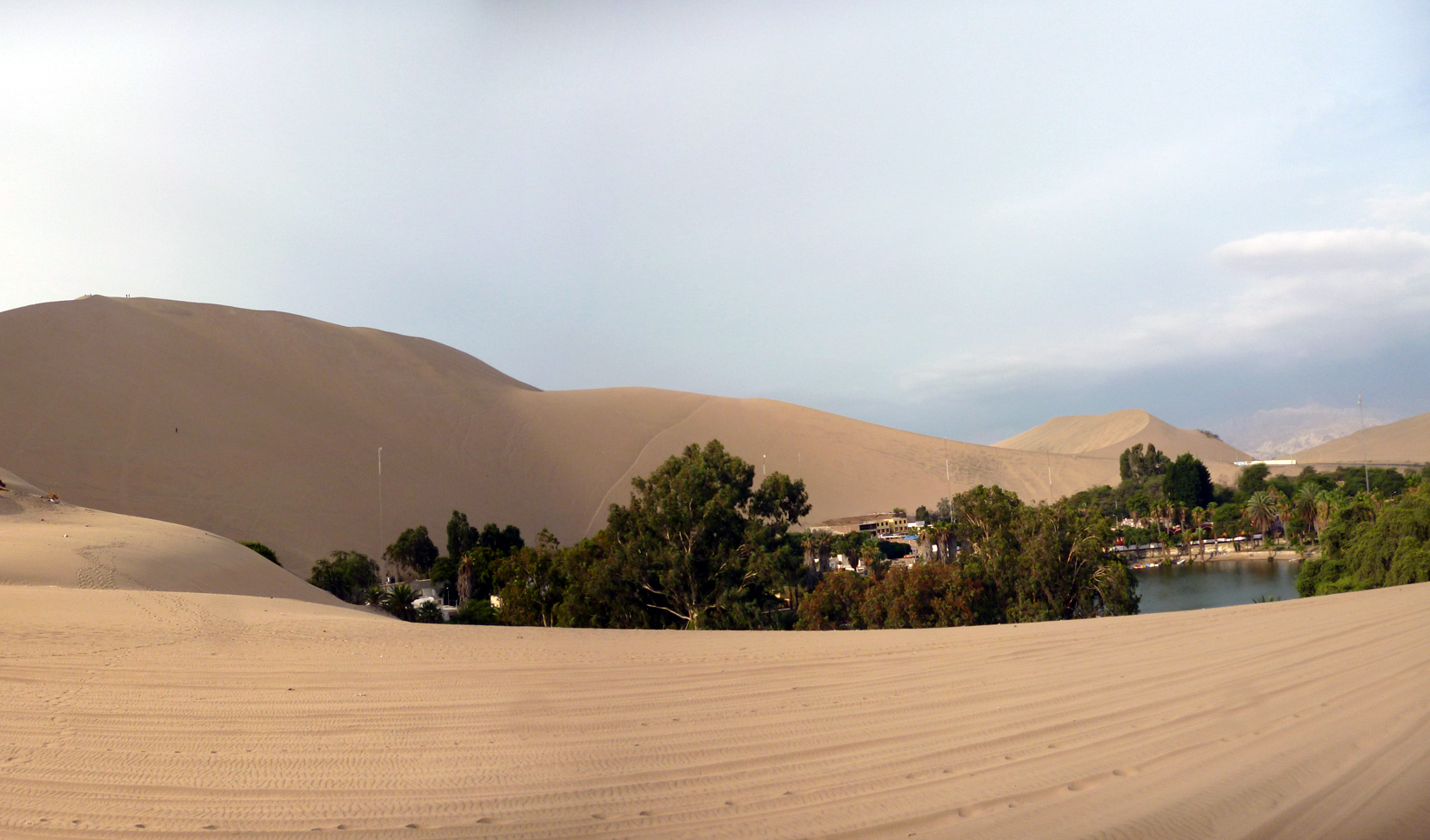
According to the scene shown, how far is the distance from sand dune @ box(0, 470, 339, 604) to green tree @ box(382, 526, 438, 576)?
26286mm

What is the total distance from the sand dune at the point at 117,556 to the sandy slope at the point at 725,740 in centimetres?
1008

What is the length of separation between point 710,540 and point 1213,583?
36370 millimetres

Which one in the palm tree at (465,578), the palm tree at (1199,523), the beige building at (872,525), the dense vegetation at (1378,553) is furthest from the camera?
the beige building at (872,525)

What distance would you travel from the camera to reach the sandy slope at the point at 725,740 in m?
4.23

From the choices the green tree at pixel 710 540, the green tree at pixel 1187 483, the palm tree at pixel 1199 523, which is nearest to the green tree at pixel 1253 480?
the green tree at pixel 1187 483

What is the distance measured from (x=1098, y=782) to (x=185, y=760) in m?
5.15

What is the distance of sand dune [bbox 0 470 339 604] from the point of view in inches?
723

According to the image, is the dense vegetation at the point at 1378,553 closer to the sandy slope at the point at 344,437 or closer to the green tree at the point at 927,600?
the green tree at the point at 927,600

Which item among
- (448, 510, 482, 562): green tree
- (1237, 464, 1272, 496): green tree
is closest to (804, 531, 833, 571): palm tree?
(448, 510, 482, 562): green tree

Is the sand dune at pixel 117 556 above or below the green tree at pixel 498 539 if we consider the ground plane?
above

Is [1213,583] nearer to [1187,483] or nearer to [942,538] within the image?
[942,538]

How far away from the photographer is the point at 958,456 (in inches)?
4530

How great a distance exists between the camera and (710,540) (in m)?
28.4

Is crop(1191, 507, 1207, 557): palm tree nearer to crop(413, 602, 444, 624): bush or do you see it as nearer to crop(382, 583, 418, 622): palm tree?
crop(413, 602, 444, 624): bush
